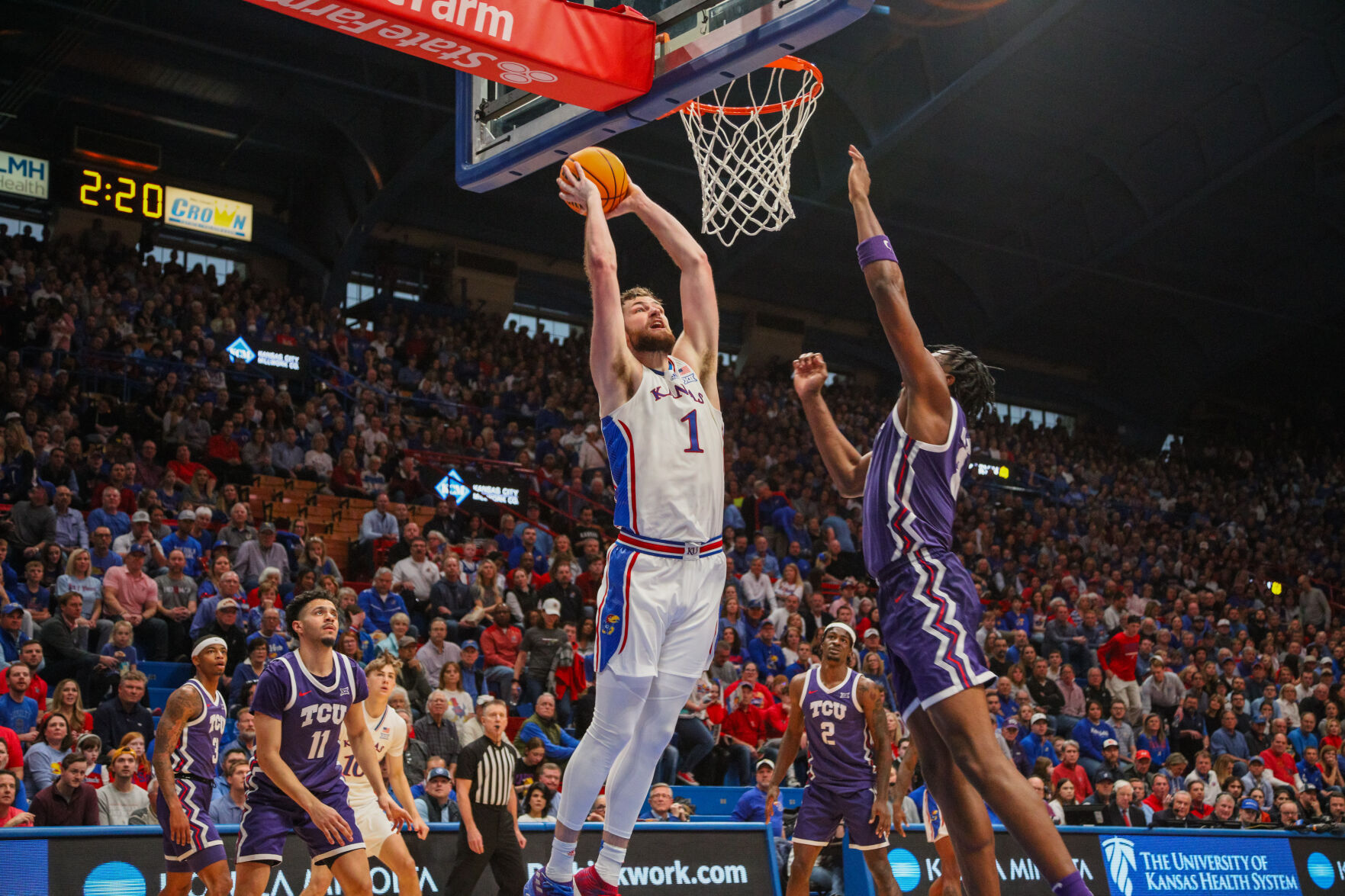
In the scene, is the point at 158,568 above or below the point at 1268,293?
below

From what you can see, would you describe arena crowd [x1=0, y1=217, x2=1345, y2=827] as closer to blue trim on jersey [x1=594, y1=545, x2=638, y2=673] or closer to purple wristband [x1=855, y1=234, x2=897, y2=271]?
blue trim on jersey [x1=594, y1=545, x2=638, y2=673]

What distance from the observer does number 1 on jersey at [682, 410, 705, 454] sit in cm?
555

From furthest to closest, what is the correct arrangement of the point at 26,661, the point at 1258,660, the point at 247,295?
1. the point at 247,295
2. the point at 1258,660
3. the point at 26,661

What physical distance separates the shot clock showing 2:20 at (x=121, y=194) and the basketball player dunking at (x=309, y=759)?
736 inches

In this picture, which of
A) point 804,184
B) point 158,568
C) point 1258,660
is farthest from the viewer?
point 804,184

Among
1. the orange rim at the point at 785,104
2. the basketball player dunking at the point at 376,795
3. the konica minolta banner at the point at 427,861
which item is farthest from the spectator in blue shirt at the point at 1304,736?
the basketball player dunking at the point at 376,795

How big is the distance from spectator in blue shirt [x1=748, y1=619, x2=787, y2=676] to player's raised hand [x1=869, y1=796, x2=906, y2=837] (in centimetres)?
647

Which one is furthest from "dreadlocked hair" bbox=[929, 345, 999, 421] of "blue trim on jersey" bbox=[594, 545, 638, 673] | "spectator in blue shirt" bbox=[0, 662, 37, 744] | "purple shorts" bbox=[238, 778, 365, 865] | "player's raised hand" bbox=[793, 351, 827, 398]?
"spectator in blue shirt" bbox=[0, 662, 37, 744]

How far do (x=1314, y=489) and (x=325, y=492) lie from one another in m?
27.0

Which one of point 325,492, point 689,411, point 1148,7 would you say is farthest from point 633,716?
point 1148,7

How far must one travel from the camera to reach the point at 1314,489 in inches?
1342

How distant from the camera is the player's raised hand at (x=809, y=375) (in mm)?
5746

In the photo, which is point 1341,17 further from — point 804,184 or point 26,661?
point 26,661

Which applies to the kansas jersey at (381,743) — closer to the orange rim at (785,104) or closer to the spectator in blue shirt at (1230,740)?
the orange rim at (785,104)
